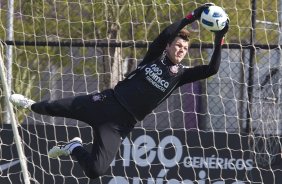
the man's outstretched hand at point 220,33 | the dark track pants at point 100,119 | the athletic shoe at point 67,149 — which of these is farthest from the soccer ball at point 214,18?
the athletic shoe at point 67,149

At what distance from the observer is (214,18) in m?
5.81

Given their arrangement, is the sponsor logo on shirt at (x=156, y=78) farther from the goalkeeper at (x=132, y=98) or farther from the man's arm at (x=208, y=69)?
the man's arm at (x=208, y=69)

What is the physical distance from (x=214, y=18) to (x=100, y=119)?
1.27 meters

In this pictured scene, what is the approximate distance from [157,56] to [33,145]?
227 cm

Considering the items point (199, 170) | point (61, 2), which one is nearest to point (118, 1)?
point (61, 2)

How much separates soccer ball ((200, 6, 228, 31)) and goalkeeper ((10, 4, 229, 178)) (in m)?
0.29

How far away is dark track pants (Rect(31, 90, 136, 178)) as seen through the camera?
20.5 ft

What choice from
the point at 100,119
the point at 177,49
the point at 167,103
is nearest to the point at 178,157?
the point at 167,103

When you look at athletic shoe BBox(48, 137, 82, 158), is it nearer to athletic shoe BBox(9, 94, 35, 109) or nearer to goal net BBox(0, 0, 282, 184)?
athletic shoe BBox(9, 94, 35, 109)

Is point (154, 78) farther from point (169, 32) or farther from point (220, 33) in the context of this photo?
point (220, 33)

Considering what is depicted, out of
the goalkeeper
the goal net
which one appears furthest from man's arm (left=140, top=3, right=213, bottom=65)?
the goal net

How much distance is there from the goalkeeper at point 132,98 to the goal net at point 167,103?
1420mm

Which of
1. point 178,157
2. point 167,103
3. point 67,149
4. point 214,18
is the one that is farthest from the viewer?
point 167,103

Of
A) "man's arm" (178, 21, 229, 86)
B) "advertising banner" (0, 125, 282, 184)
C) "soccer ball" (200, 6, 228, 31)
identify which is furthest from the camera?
"advertising banner" (0, 125, 282, 184)
